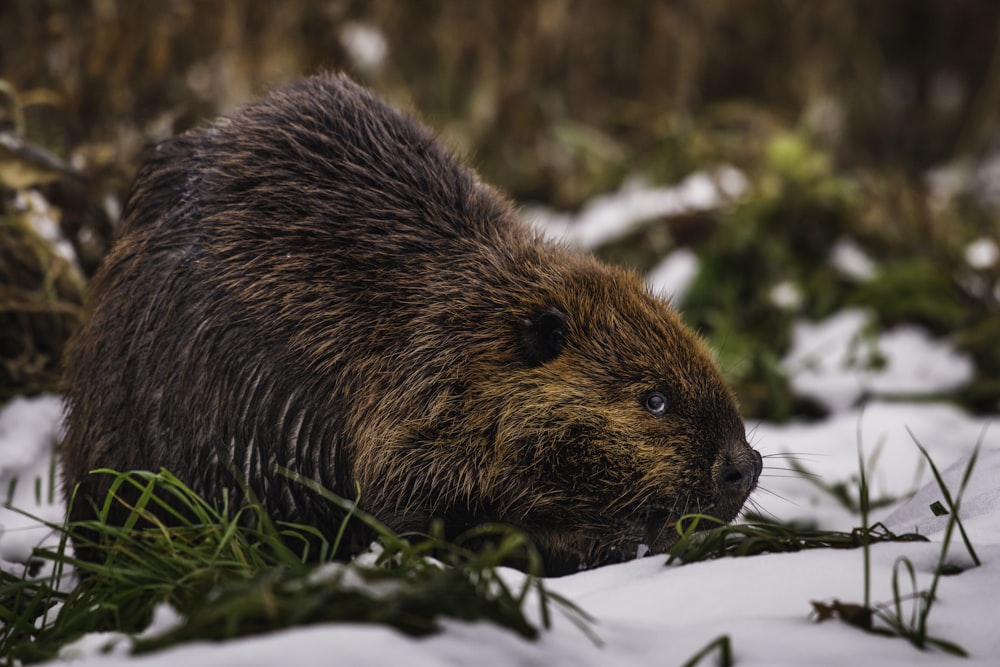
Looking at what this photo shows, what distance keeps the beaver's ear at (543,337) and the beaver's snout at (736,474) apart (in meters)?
0.49

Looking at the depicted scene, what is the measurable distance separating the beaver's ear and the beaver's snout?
491 millimetres

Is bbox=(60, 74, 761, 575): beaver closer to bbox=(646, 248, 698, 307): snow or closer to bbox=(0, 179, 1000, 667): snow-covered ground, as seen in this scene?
bbox=(0, 179, 1000, 667): snow-covered ground

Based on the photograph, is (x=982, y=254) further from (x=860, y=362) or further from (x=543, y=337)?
(x=543, y=337)

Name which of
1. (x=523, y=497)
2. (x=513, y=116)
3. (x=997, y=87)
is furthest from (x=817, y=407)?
(x=997, y=87)

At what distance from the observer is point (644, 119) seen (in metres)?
6.86

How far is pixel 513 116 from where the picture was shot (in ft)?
22.8

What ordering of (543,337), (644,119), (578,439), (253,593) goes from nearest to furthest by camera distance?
1. (253,593)
2. (578,439)
3. (543,337)
4. (644,119)

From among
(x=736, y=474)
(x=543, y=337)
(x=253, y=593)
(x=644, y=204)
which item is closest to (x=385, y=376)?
(x=543, y=337)

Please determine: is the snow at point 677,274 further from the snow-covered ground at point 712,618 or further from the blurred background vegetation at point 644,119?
the snow-covered ground at point 712,618

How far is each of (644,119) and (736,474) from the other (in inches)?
180

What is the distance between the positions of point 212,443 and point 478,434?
0.66 m

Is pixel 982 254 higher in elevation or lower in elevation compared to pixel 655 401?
higher

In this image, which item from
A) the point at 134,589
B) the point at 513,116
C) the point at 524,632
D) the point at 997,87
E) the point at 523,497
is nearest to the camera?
the point at 524,632

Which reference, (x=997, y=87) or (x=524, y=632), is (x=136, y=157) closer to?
(x=524, y=632)
